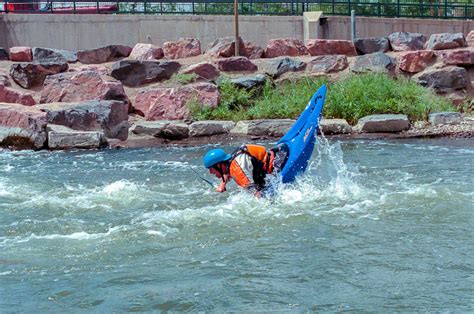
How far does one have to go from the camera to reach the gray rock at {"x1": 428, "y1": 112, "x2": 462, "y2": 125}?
15.7 meters

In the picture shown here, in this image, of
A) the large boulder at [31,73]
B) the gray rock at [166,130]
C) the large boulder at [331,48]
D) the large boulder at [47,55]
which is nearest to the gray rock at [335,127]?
the gray rock at [166,130]

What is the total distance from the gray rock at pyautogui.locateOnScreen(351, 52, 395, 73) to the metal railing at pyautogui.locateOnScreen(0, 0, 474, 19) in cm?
560

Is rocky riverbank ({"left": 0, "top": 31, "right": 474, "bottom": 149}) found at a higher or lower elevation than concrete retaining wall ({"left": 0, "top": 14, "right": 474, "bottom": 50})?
lower

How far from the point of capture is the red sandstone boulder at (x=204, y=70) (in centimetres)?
1783

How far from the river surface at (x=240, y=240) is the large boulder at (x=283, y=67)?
5.68 m

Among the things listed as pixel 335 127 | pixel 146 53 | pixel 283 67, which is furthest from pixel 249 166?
pixel 146 53

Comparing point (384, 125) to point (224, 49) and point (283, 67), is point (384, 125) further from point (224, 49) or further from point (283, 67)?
point (224, 49)

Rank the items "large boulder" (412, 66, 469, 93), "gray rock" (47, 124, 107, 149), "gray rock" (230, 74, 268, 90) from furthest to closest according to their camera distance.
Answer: "large boulder" (412, 66, 469, 93), "gray rock" (230, 74, 268, 90), "gray rock" (47, 124, 107, 149)

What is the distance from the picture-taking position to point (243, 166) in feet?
30.5

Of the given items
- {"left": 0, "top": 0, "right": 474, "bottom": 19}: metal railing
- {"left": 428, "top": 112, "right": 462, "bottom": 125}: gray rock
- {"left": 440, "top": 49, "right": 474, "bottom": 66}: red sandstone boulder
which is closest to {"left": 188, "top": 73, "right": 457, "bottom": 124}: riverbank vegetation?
{"left": 428, "top": 112, "right": 462, "bottom": 125}: gray rock

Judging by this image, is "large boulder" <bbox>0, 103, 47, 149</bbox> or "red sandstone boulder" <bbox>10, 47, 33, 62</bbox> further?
"red sandstone boulder" <bbox>10, 47, 33, 62</bbox>

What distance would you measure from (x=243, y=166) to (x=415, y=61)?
32.4ft

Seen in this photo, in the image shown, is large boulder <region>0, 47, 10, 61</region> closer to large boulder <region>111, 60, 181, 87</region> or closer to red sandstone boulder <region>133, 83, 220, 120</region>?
large boulder <region>111, 60, 181, 87</region>

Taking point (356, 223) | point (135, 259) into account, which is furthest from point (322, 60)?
point (135, 259)
